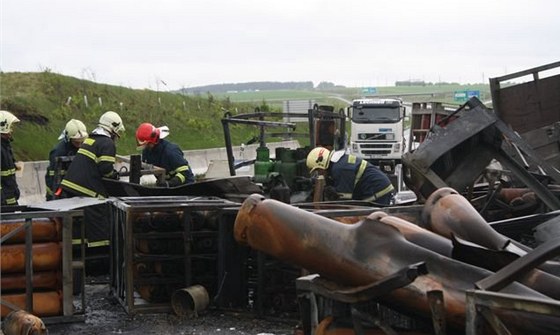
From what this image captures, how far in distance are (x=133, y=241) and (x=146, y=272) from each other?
286mm

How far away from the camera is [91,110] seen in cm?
2712

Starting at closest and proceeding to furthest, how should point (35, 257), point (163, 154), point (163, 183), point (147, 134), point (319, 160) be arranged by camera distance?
point (35, 257) → point (319, 160) → point (163, 183) → point (147, 134) → point (163, 154)

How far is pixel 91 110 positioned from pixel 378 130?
28.2 ft

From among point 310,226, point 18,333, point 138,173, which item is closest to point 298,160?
point 138,173

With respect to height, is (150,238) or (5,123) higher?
(5,123)

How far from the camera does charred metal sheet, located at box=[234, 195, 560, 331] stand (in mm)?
3637

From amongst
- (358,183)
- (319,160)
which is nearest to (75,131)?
(319,160)

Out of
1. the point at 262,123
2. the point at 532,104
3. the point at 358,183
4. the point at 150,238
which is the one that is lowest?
the point at 150,238

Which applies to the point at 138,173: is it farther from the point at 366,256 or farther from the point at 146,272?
the point at 366,256

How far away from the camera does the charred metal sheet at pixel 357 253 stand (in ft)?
11.9

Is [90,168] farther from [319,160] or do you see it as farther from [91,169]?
[319,160]

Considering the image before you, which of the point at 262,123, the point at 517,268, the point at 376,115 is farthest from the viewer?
the point at 376,115

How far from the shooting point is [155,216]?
7.18 m

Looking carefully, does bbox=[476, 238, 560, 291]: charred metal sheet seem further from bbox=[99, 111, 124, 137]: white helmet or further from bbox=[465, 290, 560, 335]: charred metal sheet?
bbox=[99, 111, 124, 137]: white helmet
